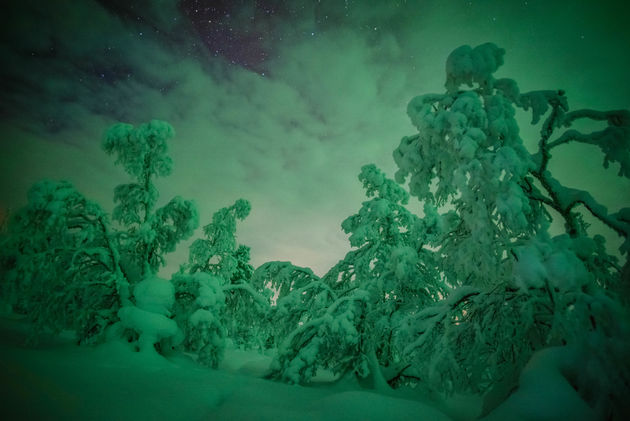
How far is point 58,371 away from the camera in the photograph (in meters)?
4.63

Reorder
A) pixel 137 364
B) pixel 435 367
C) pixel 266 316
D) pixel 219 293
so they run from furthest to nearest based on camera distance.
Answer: pixel 266 316 < pixel 219 293 < pixel 137 364 < pixel 435 367

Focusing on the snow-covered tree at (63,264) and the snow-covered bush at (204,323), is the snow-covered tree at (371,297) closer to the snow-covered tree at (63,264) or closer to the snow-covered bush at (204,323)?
the snow-covered bush at (204,323)

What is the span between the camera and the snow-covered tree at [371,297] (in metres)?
7.55

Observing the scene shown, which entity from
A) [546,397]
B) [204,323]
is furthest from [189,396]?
[546,397]

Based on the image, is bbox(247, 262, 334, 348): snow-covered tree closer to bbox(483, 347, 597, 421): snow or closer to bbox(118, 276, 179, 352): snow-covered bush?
bbox(118, 276, 179, 352): snow-covered bush

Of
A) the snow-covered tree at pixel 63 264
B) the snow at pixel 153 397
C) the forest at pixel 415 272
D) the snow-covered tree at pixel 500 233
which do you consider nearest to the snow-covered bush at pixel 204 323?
the forest at pixel 415 272

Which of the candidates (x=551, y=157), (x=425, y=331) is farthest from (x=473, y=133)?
(x=425, y=331)

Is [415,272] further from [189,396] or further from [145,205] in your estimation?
[145,205]

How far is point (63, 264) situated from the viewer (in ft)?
26.3

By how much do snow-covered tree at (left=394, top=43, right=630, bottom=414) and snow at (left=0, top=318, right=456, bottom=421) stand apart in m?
1.14

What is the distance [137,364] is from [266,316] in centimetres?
379

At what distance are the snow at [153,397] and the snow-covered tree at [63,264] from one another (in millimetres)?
2171

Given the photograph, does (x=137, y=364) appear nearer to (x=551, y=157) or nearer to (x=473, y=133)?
(x=473, y=133)

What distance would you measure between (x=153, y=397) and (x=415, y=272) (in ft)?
22.9
